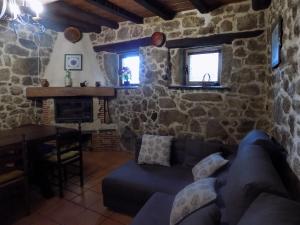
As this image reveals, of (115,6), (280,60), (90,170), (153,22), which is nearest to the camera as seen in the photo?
(280,60)

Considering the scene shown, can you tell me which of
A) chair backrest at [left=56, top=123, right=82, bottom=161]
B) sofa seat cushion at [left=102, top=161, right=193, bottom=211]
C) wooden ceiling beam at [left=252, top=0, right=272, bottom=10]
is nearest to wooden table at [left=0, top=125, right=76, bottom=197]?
chair backrest at [left=56, top=123, right=82, bottom=161]

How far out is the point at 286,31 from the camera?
1849 millimetres

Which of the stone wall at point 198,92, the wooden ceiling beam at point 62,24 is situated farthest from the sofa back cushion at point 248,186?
the wooden ceiling beam at point 62,24

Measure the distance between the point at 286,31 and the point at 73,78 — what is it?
3995mm

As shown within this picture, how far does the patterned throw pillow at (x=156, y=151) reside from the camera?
281 centimetres

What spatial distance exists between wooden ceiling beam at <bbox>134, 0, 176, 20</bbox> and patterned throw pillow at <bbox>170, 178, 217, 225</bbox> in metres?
2.56

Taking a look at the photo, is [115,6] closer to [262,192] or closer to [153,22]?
[153,22]

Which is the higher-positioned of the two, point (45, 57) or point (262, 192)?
point (45, 57)

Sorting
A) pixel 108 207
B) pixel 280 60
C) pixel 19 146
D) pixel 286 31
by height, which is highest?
pixel 286 31

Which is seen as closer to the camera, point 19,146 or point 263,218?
point 263,218

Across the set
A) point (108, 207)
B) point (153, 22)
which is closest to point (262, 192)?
point (108, 207)

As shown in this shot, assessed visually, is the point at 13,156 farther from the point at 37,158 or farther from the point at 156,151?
the point at 156,151

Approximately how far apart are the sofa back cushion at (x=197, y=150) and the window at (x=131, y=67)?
2.20 meters

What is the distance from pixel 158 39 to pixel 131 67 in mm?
996
